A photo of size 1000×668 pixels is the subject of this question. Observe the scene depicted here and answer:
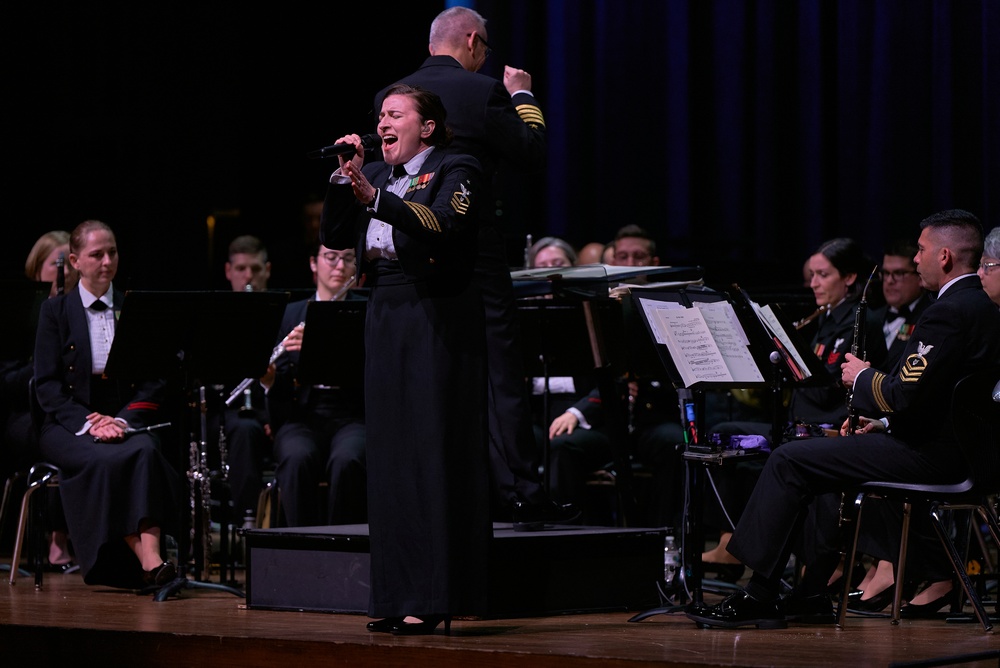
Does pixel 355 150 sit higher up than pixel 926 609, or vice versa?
pixel 355 150

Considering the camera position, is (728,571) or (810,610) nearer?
(810,610)

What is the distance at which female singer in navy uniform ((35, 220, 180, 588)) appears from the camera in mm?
4980

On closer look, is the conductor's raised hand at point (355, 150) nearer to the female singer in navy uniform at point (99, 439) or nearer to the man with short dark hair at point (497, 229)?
the man with short dark hair at point (497, 229)

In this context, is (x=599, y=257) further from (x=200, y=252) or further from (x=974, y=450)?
(x=974, y=450)

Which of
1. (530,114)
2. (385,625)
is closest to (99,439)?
(385,625)

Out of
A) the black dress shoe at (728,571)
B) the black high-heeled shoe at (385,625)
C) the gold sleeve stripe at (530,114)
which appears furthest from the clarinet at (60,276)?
the black dress shoe at (728,571)

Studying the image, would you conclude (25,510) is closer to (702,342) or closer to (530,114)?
(530,114)

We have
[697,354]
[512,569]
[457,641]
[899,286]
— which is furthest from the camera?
[899,286]

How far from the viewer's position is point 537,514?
14.0 ft

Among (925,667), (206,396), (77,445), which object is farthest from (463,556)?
(206,396)

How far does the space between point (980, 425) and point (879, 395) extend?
308mm

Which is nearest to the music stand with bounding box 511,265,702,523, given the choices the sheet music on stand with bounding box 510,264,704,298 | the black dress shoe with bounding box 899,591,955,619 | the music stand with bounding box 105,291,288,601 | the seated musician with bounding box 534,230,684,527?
the sheet music on stand with bounding box 510,264,704,298

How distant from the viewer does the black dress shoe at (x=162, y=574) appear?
484 cm

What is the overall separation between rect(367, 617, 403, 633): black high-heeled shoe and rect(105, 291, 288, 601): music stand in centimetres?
126
